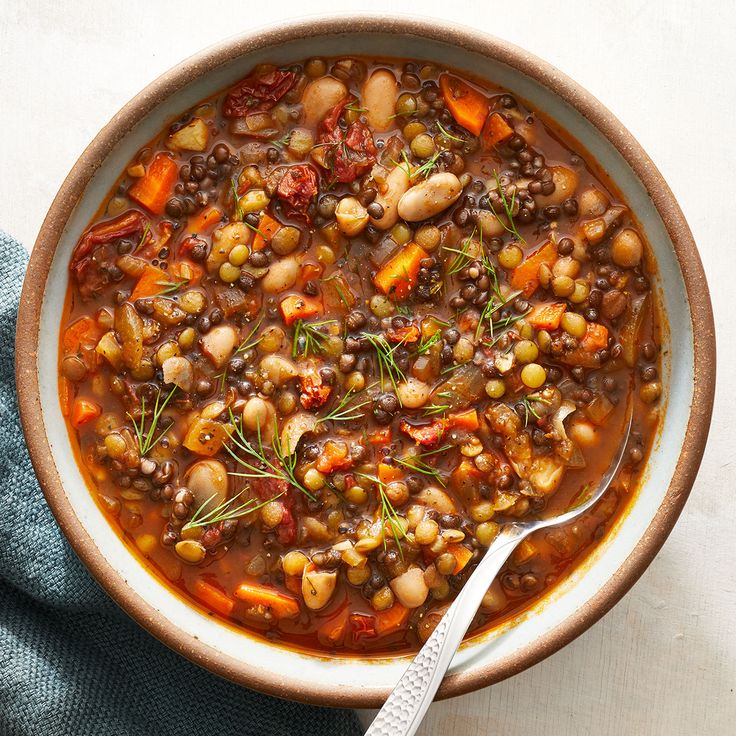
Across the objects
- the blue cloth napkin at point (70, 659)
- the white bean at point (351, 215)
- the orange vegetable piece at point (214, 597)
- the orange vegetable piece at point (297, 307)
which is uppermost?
the white bean at point (351, 215)

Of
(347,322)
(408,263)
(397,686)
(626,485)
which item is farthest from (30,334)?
(626,485)

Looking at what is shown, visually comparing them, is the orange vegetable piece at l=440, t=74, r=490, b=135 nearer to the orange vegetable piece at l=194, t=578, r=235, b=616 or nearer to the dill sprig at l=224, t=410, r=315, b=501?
the dill sprig at l=224, t=410, r=315, b=501

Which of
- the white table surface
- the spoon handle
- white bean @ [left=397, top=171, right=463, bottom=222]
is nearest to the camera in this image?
the spoon handle

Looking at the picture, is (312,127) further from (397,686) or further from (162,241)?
(397,686)

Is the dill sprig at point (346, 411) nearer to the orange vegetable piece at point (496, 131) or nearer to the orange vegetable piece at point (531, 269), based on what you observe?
the orange vegetable piece at point (531, 269)

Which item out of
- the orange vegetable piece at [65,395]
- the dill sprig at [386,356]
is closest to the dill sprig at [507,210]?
the dill sprig at [386,356]

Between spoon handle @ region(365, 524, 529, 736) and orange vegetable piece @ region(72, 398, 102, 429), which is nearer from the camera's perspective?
spoon handle @ region(365, 524, 529, 736)

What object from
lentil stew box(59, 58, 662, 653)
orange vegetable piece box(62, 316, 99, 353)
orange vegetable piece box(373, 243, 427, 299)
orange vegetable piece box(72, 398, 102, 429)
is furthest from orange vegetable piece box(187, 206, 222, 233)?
orange vegetable piece box(72, 398, 102, 429)
